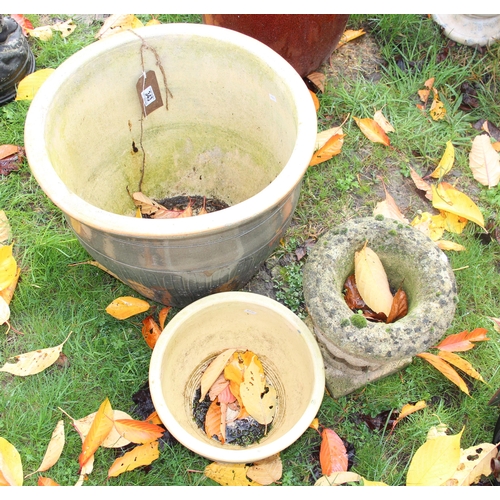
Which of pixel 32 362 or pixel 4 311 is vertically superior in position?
pixel 4 311

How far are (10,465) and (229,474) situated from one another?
2.52 ft

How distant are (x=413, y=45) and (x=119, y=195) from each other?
187 cm

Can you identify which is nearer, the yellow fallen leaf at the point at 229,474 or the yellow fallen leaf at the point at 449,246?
the yellow fallen leaf at the point at 229,474

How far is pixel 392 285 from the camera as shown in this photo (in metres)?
2.03

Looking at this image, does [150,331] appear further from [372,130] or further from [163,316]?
[372,130]

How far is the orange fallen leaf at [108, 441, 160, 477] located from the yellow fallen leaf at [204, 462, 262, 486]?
20cm

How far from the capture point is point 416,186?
8.60ft

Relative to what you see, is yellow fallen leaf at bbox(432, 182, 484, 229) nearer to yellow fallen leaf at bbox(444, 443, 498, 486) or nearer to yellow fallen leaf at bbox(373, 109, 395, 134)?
Result: yellow fallen leaf at bbox(373, 109, 395, 134)

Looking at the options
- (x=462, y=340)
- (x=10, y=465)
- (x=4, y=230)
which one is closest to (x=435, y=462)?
(x=462, y=340)

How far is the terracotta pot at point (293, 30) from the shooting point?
240cm

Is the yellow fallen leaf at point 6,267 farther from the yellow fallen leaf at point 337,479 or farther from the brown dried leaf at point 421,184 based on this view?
the brown dried leaf at point 421,184

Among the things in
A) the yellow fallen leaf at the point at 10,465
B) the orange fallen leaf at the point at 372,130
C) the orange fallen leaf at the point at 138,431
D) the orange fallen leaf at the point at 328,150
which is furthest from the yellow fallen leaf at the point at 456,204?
the yellow fallen leaf at the point at 10,465
